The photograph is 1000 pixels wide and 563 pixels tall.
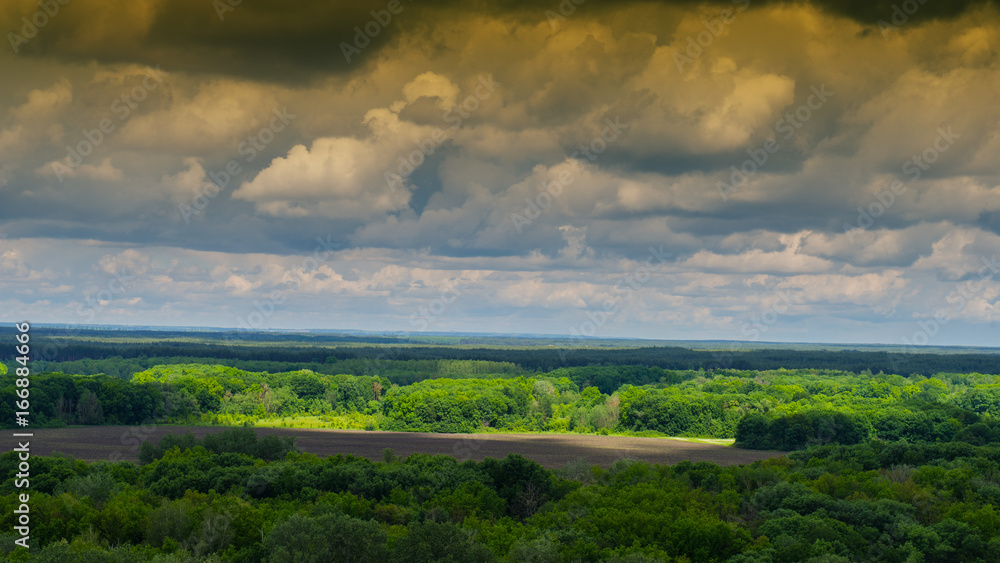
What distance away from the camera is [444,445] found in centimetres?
12825

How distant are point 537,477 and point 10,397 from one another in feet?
364

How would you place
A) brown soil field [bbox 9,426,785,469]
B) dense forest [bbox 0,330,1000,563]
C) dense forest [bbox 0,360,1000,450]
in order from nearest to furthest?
dense forest [bbox 0,330,1000,563] < brown soil field [bbox 9,426,785,469] < dense forest [bbox 0,360,1000,450]

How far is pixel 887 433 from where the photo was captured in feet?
475

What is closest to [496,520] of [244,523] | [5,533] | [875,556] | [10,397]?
[244,523]

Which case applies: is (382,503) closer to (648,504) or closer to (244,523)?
(244,523)

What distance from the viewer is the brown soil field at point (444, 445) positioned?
110m

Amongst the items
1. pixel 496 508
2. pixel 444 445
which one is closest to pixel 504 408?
pixel 444 445

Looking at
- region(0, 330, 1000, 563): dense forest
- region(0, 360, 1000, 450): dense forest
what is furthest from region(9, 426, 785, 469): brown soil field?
region(0, 330, 1000, 563): dense forest

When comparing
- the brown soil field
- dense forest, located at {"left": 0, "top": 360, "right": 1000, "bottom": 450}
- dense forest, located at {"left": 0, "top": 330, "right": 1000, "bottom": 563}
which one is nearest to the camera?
dense forest, located at {"left": 0, "top": 330, "right": 1000, "bottom": 563}

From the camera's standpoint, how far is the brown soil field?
110 meters

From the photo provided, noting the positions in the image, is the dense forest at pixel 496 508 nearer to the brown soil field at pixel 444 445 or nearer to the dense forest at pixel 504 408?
the brown soil field at pixel 444 445

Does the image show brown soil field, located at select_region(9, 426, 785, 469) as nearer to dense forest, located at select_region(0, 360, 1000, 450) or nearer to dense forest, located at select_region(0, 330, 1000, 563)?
dense forest, located at select_region(0, 360, 1000, 450)

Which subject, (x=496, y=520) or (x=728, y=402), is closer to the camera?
(x=496, y=520)

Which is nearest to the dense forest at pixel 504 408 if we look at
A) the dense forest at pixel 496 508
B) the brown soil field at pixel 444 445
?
the brown soil field at pixel 444 445
